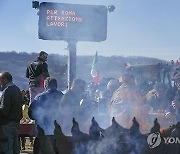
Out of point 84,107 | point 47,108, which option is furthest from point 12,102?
point 84,107

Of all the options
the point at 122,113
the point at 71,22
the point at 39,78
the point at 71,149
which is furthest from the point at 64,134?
the point at 39,78

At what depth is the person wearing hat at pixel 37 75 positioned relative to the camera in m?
7.27

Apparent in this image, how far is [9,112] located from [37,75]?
6.08ft

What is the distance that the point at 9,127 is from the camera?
564 centimetres

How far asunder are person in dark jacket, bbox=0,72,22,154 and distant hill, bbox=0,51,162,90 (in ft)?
2.16

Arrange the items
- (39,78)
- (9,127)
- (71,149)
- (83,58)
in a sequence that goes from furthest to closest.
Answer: (39,78), (83,58), (9,127), (71,149)

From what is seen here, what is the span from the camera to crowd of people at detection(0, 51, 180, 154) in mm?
5316

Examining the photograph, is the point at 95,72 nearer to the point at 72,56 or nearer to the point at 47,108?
the point at 72,56

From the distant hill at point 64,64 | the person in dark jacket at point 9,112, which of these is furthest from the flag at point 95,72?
the person in dark jacket at point 9,112

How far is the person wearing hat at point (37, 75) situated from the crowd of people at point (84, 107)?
1526 millimetres

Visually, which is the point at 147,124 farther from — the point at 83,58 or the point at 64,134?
the point at 83,58

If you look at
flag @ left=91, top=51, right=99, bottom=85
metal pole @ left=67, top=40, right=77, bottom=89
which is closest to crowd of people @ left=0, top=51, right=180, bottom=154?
metal pole @ left=67, top=40, right=77, bottom=89

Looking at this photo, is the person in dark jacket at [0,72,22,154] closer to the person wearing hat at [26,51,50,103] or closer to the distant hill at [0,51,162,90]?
the distant hill at [0,51,162,90]

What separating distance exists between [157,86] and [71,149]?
1.50 m
